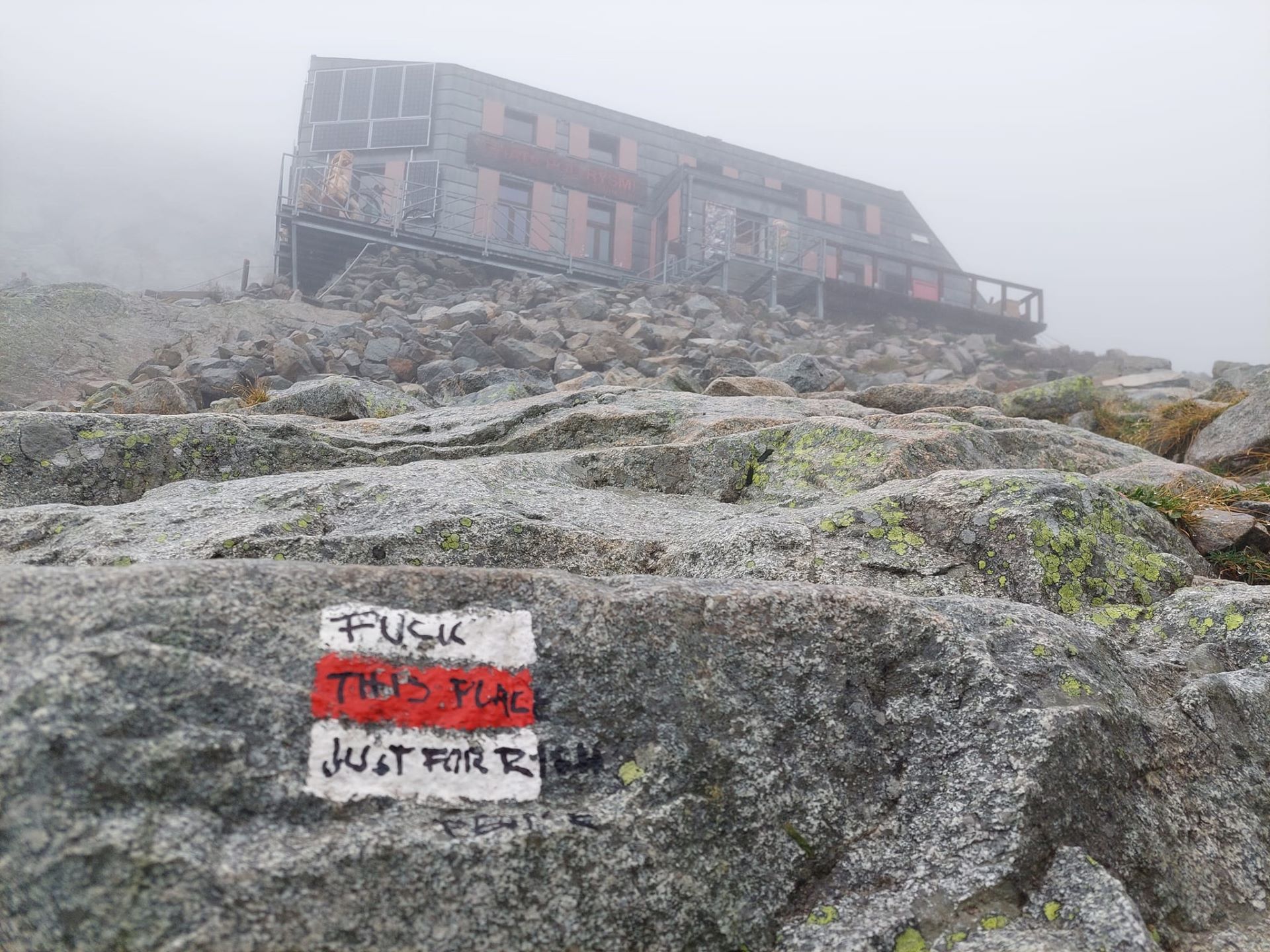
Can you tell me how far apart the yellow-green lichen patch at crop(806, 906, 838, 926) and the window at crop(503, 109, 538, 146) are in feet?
142

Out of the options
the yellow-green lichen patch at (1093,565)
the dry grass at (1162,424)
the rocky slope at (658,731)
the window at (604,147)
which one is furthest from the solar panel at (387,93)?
the yellow-green lichen patch at (1093,565)

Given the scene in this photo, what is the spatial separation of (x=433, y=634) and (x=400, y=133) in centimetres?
4174

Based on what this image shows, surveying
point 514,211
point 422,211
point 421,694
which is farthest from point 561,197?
point 421,694

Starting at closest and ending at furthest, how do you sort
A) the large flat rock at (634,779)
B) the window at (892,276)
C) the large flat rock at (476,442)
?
the large flat rock at (634,779) < the large flat rock at (476,442) < the window at (892,276)

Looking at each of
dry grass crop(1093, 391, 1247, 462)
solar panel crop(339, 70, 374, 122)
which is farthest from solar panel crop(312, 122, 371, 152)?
dry grass crop(1093, 391, 1247, 462)

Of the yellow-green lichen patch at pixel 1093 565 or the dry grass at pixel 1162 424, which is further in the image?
the dry grass at pixel 1162 424

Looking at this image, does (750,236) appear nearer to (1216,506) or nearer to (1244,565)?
(1216,506)

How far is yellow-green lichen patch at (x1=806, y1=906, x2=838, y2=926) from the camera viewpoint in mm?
2828

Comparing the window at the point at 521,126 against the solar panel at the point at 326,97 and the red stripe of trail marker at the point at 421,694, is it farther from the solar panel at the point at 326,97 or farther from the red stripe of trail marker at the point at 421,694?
the red stripe of trail marker at the point at 421,694

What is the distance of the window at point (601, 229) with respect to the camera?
141ft

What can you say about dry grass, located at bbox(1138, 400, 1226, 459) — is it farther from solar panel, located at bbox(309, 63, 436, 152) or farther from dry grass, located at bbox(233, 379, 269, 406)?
solar panel, located at bbox(309, 63, 436, 152)

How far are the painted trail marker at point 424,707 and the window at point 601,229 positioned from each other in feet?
135

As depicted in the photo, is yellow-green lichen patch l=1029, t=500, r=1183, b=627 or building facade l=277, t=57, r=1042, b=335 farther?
building facade l=277, t=57, r=1042, b=335

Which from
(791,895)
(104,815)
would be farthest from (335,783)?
(791,895)
